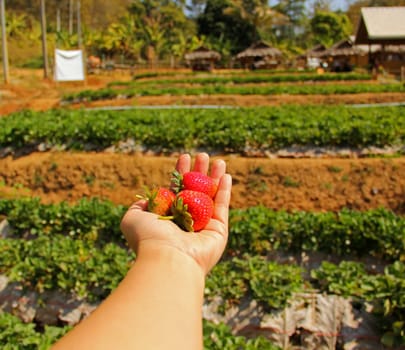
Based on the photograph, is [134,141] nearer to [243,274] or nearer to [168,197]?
[243,274]

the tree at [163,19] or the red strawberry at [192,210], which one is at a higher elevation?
the tree at [163,19]

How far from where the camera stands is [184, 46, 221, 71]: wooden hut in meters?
34.2

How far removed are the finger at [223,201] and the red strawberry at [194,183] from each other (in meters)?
0.04

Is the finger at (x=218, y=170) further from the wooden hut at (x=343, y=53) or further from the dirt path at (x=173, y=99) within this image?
the wooden hut at (x=343, y=53)

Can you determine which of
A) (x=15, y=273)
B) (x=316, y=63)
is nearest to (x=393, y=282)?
(x=15, y=273)

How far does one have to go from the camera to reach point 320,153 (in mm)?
8844

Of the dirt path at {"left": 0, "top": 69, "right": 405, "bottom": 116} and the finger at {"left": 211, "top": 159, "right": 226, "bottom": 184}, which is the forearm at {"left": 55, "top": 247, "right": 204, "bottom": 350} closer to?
the finger at {"left": 211, "top": 159, "right": 226, "bottom": 184}

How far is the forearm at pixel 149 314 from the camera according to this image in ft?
4.54

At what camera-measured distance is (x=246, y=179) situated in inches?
311

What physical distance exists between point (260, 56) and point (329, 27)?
11.1 metres

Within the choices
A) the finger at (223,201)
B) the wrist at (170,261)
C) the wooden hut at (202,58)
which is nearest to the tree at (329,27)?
the wooden hut at (202,58)

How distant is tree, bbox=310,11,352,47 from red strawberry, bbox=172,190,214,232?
136 ft

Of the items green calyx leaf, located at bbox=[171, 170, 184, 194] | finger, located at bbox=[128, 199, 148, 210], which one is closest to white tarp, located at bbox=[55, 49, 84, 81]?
green calyx leaf, located at bbox=[171, 170, 184, 194]

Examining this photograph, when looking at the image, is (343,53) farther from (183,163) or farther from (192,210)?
(192,210)
